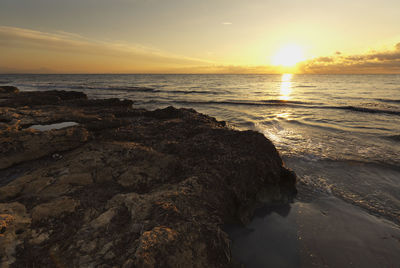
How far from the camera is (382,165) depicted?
602 cm

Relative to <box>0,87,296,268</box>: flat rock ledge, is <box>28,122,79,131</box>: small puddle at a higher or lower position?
higher

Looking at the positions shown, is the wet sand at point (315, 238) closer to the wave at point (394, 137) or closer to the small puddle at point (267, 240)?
the small puddle at point (267, 240)

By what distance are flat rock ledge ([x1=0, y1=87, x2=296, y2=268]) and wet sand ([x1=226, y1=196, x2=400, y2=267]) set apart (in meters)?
0.34

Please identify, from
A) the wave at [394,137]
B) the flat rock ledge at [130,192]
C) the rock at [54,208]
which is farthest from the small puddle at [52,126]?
the wave at [394,137]

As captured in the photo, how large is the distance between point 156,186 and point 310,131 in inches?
390

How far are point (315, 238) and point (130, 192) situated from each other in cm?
316

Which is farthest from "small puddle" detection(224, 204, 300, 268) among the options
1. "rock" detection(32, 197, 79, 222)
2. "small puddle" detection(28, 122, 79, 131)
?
"small puddle" detection(28, 122, 79, 131)

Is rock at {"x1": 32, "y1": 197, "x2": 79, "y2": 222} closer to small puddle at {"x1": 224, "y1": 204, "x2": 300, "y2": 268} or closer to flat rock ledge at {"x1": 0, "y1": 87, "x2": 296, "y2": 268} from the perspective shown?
flat rock ledge at {"x1": 0, "y1": 87, "x2": 296, "y2": 268}

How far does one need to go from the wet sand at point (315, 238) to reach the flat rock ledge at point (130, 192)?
0.34m

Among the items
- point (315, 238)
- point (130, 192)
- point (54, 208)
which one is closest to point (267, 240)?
point (315, 238)

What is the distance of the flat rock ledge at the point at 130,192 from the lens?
191cm

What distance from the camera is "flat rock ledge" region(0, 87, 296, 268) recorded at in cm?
191

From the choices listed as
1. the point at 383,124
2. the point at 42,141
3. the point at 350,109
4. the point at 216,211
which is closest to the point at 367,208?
the point at 216,211

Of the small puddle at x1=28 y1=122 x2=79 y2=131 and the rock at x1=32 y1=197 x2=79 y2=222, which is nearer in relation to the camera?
the rock at x1=32 y1=197 x2=79 y2=222
